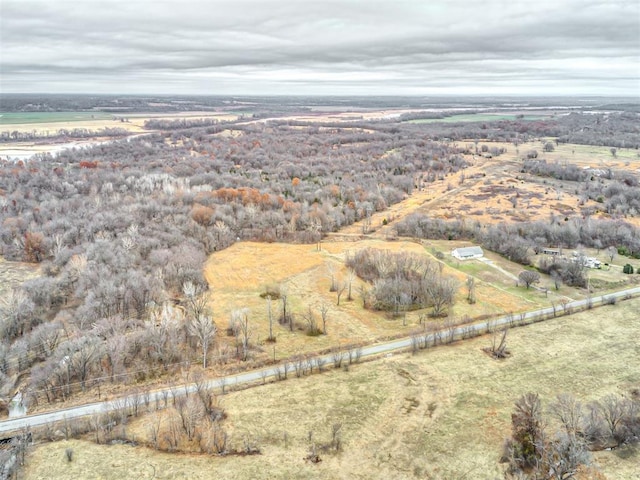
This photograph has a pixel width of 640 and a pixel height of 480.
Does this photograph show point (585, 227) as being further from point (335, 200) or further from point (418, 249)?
point (335, 200)

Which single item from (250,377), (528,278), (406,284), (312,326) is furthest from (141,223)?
(528,278)

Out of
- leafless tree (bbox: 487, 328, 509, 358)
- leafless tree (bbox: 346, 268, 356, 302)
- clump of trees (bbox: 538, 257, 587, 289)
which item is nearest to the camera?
leafless tree (bbox: 487, 328, 509, 358)

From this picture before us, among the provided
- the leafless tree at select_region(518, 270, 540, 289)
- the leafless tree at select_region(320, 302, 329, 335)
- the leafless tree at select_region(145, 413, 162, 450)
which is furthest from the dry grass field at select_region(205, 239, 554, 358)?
the leafless tree at select_region(145, 413, 162, 450)

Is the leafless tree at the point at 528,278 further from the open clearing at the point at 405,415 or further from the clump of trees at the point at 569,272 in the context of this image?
the open clearing at the point at 405,415

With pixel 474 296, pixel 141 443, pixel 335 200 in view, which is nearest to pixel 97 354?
pixel 141 443

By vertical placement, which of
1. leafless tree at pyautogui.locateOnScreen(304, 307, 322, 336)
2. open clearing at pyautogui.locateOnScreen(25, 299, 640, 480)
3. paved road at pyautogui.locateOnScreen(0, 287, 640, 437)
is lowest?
A: open clearing at pyautogui.locateOnScreen(25, 299, 640, 480)

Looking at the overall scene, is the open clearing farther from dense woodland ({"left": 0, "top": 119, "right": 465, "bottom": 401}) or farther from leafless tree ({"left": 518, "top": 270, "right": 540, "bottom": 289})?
Result: leafless tree ({"left": 518, "top": 270, "right": 540, "bottom": 289})
